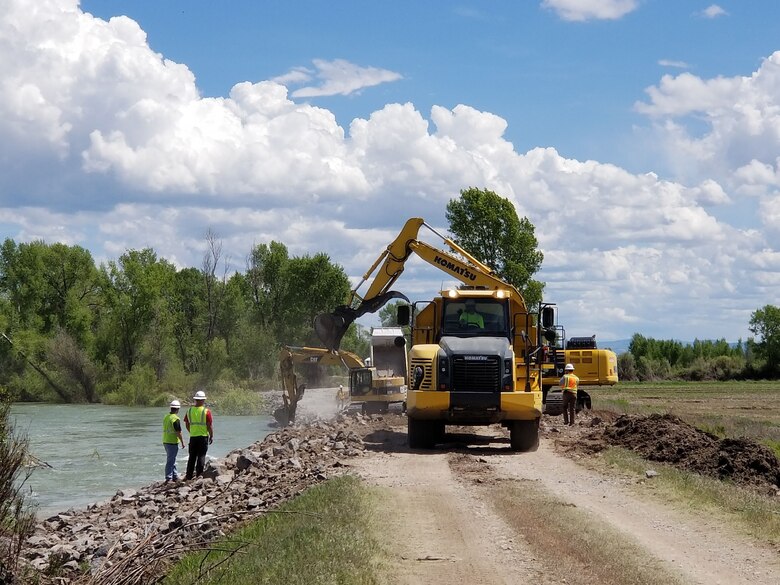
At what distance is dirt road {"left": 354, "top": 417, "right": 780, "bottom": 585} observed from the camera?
1026cm

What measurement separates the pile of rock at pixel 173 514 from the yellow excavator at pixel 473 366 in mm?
1881

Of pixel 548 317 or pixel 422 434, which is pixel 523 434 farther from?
pixel 548 317

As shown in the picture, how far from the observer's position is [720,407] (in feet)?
150

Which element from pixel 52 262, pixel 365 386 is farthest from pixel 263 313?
pixel 365 386

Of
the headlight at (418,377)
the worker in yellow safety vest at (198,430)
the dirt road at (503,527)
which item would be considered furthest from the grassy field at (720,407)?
the worker in yellow safety vest at (198,430)

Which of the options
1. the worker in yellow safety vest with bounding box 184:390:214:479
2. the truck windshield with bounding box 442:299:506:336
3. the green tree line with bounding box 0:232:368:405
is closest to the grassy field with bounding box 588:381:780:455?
the truck windshield with bounding box 442:299:506:336

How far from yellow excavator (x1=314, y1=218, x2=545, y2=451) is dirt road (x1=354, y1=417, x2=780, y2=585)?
3.31 ft

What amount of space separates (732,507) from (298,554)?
615 cm

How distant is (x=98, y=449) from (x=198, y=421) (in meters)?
15.6

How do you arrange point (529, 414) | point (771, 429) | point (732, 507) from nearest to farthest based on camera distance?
1. point (732, 507)
2. point (529, 414)
3. point (771, 429)

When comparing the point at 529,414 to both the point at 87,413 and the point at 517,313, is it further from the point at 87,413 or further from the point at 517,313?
the point at 87,413

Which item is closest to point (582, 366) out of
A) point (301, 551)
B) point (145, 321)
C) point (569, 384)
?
point (569, 384)

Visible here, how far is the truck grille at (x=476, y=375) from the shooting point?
20.2m

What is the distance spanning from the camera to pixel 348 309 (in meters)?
32.0
